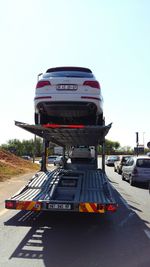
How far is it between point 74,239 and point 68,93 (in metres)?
3.71

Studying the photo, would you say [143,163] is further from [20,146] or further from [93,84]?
[20,146]

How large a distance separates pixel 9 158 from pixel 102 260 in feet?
98.9

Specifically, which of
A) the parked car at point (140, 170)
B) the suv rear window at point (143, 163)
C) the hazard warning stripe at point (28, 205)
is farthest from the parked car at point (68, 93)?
the suv rear window at point (143, 163)

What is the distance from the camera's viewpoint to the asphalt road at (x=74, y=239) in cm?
580

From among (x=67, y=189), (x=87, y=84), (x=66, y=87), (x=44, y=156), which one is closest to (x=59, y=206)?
(x=67, y=189)

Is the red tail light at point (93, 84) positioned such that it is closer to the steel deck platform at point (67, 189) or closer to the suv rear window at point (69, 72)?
the suv rear window at point (69, 72)

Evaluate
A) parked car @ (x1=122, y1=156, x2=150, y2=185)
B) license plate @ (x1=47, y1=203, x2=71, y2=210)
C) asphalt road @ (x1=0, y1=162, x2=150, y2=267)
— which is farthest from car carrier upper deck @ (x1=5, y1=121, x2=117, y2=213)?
parked car @ (x1=122, y1=156, x2=150, y2=185)

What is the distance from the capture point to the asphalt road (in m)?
5.80

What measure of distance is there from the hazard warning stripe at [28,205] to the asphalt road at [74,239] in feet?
1.62

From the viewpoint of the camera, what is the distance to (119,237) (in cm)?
743

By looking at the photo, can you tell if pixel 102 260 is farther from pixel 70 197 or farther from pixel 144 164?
pixel 144 164

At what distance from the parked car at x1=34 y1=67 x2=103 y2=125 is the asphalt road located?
8.77 ft

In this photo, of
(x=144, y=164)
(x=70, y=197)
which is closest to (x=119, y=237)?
(x=70, y=197)

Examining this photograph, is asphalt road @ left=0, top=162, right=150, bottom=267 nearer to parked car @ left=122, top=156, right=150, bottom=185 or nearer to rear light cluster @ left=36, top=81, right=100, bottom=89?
rear light cluster @ left=36, top=81, right=100, bottom=89
